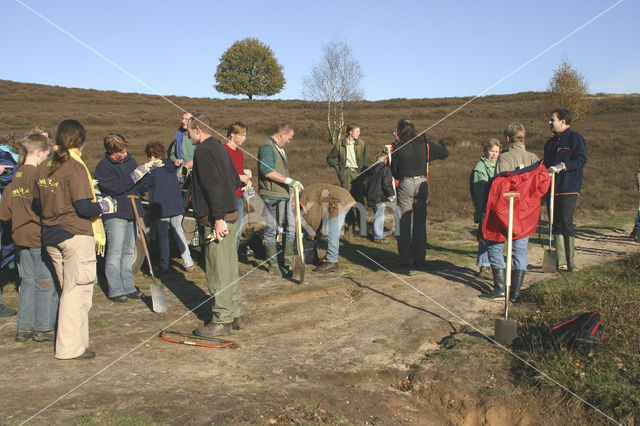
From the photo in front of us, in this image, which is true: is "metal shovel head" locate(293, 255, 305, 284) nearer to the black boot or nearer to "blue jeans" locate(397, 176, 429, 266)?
"blue jeans" locate(397, 176, 429, 266)

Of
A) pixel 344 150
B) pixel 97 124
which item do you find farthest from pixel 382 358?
pixel 97 124

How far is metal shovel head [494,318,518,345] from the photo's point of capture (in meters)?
4.96

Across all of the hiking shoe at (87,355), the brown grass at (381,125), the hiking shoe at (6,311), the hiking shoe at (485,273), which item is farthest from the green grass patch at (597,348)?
the brown grass at (381,125)

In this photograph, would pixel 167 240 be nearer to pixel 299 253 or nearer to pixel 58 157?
pixel 299 253

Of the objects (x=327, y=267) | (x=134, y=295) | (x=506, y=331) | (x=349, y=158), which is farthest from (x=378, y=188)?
(x=506, y=331)

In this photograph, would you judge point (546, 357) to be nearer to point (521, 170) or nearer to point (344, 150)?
point (521, 170)

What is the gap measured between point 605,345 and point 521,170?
2172 mm

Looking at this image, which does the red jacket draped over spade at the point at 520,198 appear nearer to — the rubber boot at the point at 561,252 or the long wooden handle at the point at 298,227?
the rubber boot at the point at 561,252

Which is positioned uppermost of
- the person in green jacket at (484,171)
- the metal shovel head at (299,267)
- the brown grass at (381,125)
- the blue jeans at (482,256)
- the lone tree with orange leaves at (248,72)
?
the lone tree with orange leaves at (248,72)

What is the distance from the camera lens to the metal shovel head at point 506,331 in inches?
195

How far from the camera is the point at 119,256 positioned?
258 inches

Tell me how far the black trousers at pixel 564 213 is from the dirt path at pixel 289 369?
1593mm

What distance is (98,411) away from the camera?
363 centimetres

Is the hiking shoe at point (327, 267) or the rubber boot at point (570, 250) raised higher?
the rubber boot at point (570, 250)
